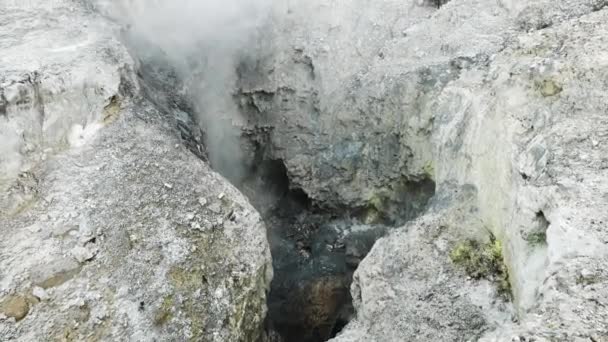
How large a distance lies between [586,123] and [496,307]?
3.14 metres

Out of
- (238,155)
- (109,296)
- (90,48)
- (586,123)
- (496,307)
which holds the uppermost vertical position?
(586,123)

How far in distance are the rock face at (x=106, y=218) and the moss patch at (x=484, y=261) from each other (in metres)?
3.89

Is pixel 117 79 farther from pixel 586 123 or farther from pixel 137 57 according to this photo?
pixel 586 123

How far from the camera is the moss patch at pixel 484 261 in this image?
8.77 metres

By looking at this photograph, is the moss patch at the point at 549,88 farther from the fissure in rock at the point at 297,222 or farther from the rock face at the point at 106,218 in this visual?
the rock face at the point at 106,218

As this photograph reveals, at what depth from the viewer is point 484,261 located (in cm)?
914

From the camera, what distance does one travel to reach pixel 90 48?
41.7 ft

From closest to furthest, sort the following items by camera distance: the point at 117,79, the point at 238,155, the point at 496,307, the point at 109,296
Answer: the point at 496,307
the point at 109,296
the point at 117,79
the point at 238,155

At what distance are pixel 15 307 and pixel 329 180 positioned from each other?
9.50 meters

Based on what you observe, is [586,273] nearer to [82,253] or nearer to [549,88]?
[549,88]

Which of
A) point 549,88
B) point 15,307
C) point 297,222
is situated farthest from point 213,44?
point 549,88

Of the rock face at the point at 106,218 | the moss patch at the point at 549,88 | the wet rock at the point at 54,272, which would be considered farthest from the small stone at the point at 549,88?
the wet rock at the point at 54,272

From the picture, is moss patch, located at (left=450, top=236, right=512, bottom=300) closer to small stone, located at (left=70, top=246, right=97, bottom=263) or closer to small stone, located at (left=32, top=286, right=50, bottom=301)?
Result: small stone, located at (left=70, top=246, right=97, bottom=263)

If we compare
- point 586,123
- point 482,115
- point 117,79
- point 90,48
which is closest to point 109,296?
point 117,79
